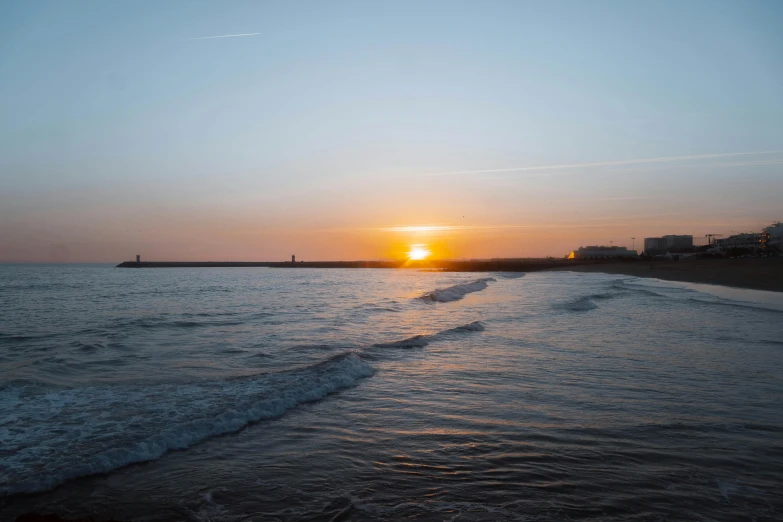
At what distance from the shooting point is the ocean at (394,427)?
495 cm

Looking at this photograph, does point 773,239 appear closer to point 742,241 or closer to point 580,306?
point 742,241

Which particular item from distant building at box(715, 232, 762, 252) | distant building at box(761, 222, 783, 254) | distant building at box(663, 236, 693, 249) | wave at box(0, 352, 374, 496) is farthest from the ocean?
distant building at box(663, 236, 693, 249)

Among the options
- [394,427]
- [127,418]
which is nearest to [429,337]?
[394,427]

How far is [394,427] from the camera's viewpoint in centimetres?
723

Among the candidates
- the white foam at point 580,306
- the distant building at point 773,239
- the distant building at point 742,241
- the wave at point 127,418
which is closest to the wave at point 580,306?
the white foam at point 580,306

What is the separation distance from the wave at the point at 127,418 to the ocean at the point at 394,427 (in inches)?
1.5

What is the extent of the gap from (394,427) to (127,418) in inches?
156

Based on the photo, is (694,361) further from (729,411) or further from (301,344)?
(301,344)

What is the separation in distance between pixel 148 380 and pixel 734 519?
9540 mm

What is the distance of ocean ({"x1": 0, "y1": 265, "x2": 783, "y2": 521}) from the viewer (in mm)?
4945

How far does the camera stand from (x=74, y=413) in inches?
314

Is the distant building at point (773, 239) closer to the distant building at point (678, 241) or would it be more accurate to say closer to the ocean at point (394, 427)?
the distant building at point (678, 241)

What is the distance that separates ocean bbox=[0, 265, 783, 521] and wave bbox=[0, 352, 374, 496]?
0.04m

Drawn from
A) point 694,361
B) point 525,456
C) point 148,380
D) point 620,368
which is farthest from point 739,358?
point 148,380
